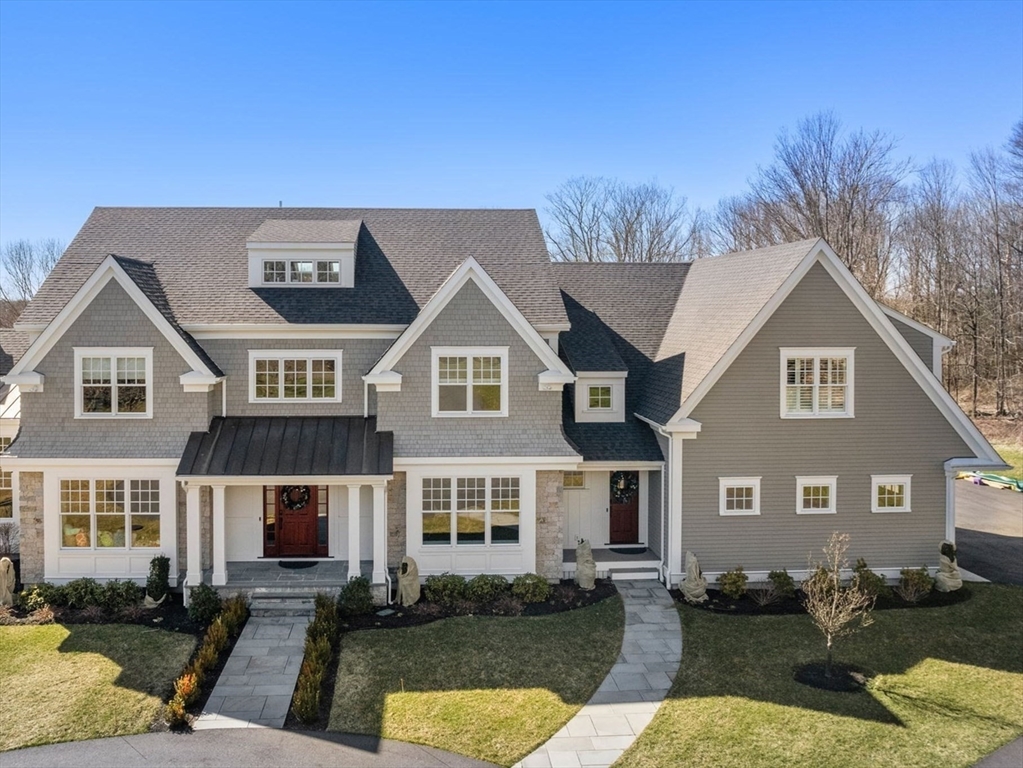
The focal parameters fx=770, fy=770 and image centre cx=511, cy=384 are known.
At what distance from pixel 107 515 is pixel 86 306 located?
516 cm

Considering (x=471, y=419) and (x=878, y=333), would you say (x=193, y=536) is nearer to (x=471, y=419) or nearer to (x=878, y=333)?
(x=471, y=419)

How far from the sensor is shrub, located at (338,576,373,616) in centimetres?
1753

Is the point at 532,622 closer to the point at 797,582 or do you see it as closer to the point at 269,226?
the point at 797,582

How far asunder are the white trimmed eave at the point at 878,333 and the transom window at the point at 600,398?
3.12 m

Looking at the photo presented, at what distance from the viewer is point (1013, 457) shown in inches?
1490

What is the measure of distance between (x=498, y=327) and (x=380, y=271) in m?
4.74

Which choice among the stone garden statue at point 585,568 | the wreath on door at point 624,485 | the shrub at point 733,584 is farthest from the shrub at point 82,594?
the shrub at point 733,584

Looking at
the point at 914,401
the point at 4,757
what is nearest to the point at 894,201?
the point at 914,401

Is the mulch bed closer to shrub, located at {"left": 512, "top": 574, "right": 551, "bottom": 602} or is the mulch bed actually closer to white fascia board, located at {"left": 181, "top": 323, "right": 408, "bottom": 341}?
shrub, located at {"left": 512, "top": 574, "right": 551, "bottom": 602}

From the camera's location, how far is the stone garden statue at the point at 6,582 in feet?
57.9

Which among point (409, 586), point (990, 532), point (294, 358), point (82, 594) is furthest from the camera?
point (990, 532)

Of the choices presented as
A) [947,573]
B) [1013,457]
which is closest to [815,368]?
[947,573]

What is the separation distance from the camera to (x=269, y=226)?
74.7ft

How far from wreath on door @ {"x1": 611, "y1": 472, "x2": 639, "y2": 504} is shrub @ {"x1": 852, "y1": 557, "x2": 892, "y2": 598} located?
5998mm
